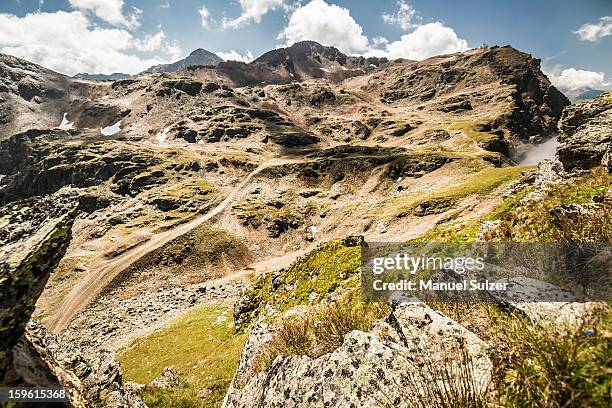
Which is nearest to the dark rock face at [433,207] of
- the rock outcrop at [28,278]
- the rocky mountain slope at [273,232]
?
the rocky mountain slope at [273,232]

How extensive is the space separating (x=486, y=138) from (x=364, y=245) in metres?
141

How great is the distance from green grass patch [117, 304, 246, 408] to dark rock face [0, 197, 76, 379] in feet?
35.2

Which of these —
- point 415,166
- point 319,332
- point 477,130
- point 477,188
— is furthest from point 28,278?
point 477,130

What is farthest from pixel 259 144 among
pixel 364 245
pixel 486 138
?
pixel 364 245

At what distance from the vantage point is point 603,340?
3.00 m

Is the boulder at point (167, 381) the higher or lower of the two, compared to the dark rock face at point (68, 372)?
lower

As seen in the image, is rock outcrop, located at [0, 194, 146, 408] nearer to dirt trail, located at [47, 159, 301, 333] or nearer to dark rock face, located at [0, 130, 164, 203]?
dirt trail, located at [47, 159, 301, 333]

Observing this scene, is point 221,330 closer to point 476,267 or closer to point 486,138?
point 476,267

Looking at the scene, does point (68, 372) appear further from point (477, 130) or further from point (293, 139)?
point (477, 130)

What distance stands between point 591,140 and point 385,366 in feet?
57.0

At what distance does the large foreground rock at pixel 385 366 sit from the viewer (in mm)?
4809

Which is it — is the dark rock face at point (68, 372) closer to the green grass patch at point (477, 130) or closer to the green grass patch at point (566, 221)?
the green grass patch at point (566, 221)

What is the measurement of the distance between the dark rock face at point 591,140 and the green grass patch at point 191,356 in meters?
19.9

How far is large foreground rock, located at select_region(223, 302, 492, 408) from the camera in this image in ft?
15.8
